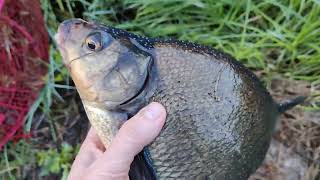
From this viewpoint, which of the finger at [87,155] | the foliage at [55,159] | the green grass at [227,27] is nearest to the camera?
the finger at [87,155]

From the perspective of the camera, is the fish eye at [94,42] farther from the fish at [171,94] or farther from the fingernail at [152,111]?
the fingernail at [152,111]

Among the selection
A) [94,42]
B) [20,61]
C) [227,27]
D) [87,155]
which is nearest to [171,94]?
[94,42]

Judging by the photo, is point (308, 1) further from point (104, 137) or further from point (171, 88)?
point (104, 137)

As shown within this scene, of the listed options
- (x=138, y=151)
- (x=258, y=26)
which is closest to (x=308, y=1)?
(x=258, y=26)

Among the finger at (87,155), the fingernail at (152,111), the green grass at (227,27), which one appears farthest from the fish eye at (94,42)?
the green grass at (227,27)

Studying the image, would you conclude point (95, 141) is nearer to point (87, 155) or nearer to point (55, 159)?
point (87, 155)

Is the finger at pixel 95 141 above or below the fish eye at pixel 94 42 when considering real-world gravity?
below
